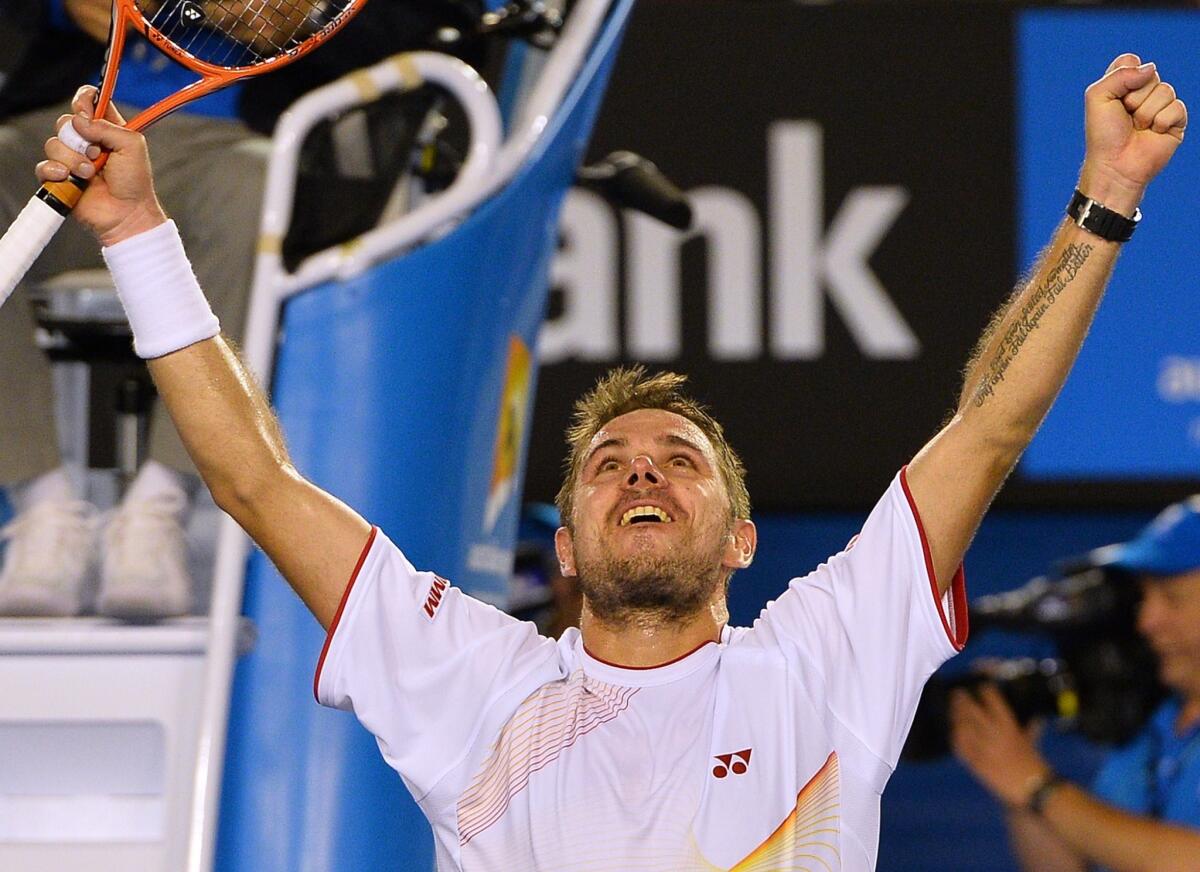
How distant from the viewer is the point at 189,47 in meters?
2.32

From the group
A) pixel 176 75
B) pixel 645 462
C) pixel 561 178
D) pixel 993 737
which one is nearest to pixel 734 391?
pixel 993 737

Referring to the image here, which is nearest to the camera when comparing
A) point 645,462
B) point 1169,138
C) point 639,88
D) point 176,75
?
point 1169,138

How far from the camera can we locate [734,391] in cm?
477

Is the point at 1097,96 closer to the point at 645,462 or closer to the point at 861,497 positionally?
the point at 645,462

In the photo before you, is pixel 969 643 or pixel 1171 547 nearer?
pixel 1171 547

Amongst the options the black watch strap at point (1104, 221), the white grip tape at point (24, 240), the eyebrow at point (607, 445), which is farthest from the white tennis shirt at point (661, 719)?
the white grip tape at point (24, 240)

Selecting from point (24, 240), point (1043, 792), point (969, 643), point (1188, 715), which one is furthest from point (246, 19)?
point (969, 643)

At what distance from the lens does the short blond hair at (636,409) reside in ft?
7.39

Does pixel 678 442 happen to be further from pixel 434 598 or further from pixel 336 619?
pixel 336 619

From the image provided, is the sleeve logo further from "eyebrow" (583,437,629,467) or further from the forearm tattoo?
the forearm tattoo

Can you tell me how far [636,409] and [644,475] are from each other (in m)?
0.17

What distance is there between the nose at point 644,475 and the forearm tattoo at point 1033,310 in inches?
14.6

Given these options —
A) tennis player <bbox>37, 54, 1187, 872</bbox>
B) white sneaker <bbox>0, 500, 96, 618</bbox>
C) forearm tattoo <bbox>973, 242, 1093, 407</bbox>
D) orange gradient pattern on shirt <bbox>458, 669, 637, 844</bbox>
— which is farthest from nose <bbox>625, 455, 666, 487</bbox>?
white sneaker <bbox>0, 500, 96, 618</bbox>

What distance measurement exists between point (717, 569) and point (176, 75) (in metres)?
1.22
